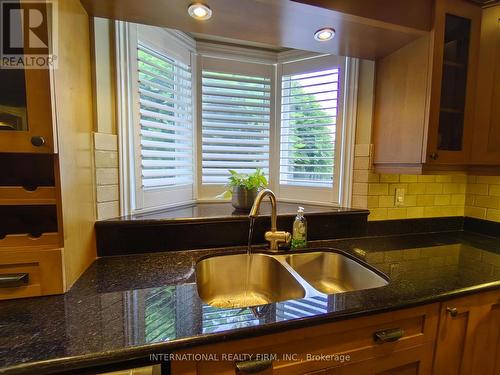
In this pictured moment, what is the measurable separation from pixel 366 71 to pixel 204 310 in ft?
5.12

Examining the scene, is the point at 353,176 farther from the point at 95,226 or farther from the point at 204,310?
the point at 95,226

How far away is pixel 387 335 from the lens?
0.88 meters

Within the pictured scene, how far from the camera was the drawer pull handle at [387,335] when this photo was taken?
88 centimetres

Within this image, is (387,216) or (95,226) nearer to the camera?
(95,226)

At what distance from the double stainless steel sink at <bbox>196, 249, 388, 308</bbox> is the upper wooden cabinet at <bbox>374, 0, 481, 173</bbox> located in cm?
62

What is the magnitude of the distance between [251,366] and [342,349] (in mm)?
316

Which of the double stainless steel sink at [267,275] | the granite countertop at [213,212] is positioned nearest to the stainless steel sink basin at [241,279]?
the double stainless steel sink at [267,275]

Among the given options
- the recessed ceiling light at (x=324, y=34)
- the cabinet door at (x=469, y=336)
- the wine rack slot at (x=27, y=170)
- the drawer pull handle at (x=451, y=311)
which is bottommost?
the cabinet door at (x=469, y=336)

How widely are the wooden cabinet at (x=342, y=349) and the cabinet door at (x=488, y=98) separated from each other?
0.92 m

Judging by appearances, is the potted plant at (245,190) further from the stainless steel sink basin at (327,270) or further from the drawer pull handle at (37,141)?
the drawer pull handle at (37,141)

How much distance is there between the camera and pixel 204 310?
2.65ft

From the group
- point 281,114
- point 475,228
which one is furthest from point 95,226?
point 475,228

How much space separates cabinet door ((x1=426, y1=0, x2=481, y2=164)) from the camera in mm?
1253

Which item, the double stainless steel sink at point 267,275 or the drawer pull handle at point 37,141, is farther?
the double stainless steel sink at point 267,275
